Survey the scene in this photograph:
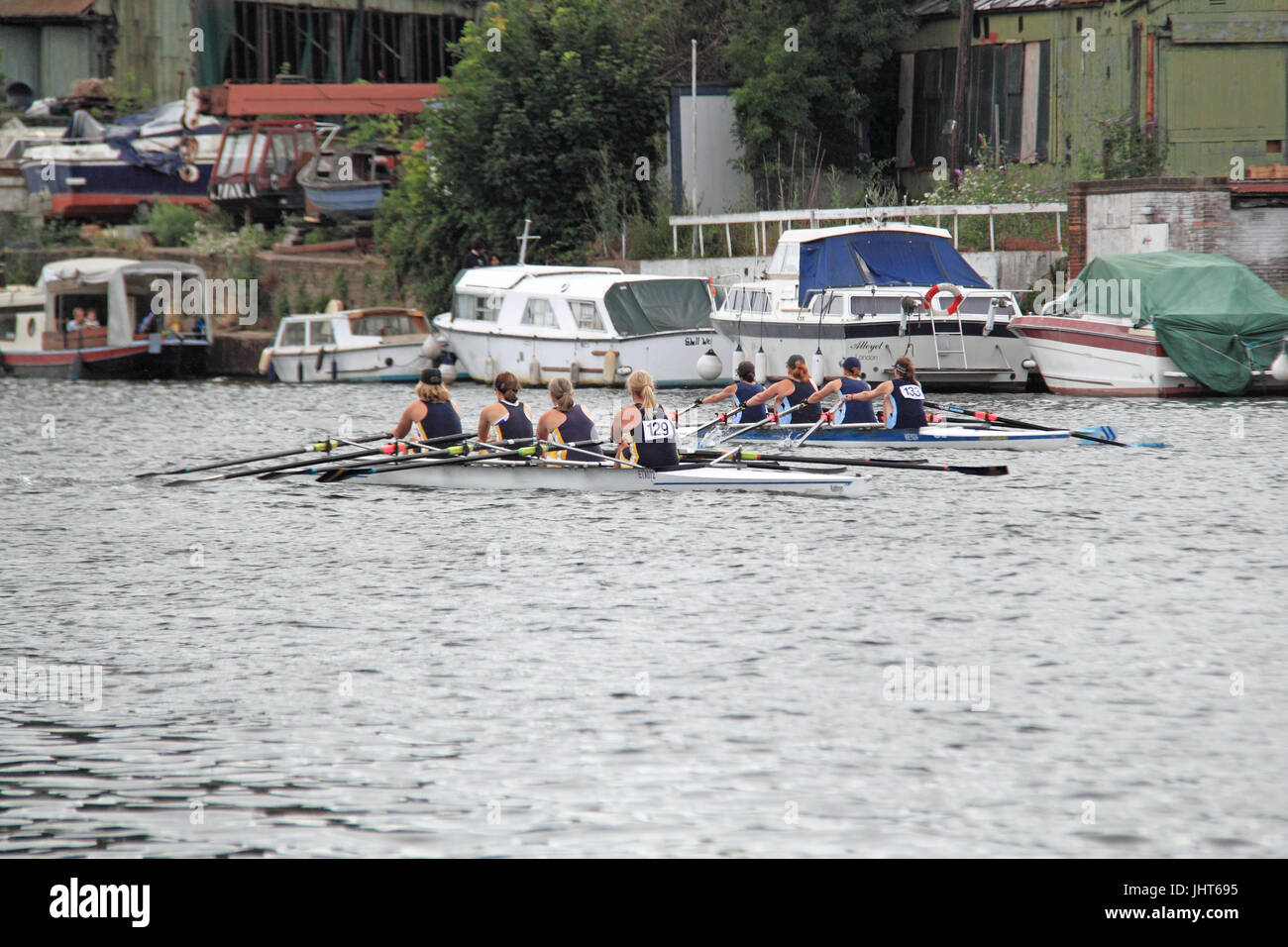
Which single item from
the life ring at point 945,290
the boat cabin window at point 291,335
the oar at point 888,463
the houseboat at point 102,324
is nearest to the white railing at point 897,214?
the life ring at point 945,290

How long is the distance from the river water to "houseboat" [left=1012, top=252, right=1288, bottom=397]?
7257 millimetres

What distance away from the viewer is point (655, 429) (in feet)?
58.2

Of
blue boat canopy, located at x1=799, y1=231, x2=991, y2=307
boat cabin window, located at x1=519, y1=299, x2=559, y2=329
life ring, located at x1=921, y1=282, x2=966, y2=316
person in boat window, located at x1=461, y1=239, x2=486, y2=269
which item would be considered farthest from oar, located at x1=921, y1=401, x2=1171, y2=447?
person in boat window, located at x1=461, y1=239, x2=486, y2=269

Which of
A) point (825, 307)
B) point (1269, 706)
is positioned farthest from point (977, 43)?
point (1269, 706)

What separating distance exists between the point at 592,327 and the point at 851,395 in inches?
451

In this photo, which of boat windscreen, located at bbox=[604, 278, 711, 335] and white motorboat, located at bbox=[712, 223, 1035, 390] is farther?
boat windscreen, located at bbox=[604, 278, 711, 335]

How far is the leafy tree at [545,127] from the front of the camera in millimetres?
37562

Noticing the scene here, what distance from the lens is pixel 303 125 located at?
45.2 m

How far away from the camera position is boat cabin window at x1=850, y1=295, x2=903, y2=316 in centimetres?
2697

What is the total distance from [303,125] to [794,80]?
606 inches

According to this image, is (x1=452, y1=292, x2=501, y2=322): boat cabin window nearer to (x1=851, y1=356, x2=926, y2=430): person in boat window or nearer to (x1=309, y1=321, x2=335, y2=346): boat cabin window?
(x1=309, y1=321, x2=335, y2=346): boat cabin window

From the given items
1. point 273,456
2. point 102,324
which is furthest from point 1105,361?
point 102,324

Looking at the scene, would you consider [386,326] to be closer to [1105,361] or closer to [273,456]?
[1105,361]
